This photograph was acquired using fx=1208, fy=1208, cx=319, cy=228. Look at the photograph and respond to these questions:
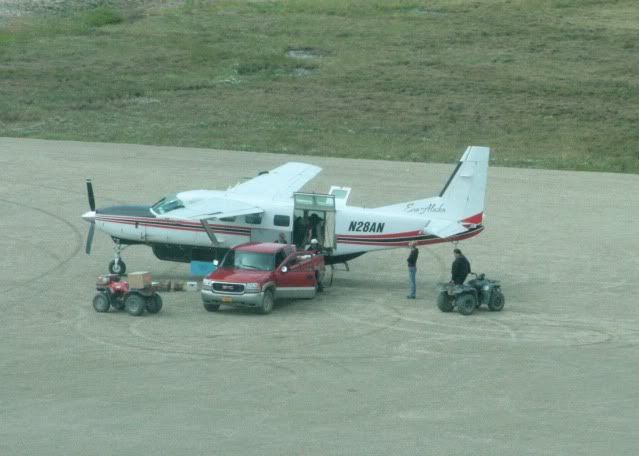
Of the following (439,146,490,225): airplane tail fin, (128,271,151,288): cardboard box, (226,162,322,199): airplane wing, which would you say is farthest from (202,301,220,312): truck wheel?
(439,146,490,225): airplane tail fin

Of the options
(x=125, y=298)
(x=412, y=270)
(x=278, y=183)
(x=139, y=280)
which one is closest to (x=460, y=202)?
(x=412, y=270)

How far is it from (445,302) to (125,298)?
25.9ft

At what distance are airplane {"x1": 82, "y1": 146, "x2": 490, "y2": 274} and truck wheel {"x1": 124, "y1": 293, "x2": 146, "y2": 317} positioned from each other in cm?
329

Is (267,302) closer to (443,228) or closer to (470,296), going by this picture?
(470,296)

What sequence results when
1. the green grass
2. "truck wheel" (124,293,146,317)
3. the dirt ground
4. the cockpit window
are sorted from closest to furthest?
the dirt ground < "truck wheel" (124,293,146,317) < the cockpit window < the green grass

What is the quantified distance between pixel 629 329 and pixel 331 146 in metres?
31.2

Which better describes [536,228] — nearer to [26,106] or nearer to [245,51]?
[26,106]

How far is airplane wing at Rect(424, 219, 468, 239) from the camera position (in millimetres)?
31953

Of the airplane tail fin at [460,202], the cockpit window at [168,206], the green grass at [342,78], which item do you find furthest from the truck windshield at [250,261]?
the green grass at [342,78]

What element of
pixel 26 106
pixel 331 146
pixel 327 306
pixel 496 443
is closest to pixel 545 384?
pixel 496 443

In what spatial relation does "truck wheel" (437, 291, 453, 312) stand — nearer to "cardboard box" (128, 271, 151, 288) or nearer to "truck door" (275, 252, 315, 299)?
"truck door" (275, 252, 315, 299)

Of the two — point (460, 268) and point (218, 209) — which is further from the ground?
point (218, 209)

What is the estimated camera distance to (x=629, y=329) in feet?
94.3

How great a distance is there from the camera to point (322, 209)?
32562 mm
